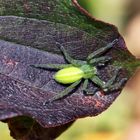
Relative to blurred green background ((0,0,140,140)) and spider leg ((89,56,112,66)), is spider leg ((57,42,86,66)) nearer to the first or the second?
spider leg ((89,56,112,66))

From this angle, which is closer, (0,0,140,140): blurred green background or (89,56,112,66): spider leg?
(89,56,112,66): spider leg

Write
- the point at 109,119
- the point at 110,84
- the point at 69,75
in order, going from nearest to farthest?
the point at 110,84 < the point at 69,75 < the point at 109,119

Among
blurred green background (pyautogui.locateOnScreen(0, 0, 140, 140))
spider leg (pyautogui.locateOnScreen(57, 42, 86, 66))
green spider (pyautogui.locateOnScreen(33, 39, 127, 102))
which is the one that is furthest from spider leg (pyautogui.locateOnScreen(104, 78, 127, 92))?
blurred green background (pyautogui.locateOnScreen(0, 0, 140, 140))

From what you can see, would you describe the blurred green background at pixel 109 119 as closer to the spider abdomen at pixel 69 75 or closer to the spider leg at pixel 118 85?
the spider abdomen at pixel 69 75

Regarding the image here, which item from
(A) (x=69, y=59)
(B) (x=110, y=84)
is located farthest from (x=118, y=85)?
(A) (x=69, y=59)

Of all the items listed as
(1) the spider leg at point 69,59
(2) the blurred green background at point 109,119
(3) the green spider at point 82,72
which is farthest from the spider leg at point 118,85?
(2) the blurred green background at point 109,119

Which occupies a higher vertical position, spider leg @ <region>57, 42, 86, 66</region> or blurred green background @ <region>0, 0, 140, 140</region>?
spider leg @ <region>57, 42, 86, 66</region>

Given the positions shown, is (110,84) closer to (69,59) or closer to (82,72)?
(69,59)
